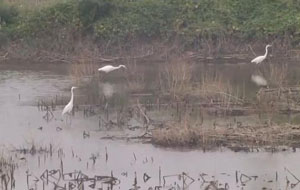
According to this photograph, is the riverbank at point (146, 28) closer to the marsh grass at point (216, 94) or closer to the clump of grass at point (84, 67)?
the clump of grass at point (84, 67)

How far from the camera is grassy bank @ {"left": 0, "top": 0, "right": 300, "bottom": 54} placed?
79.8ft

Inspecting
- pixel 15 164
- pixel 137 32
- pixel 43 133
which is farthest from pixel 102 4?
pixel 15 164

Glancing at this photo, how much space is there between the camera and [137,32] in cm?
2470

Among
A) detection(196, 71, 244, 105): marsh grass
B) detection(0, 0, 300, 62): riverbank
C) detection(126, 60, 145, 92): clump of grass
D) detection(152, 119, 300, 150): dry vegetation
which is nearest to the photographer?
detection(152, 119, 300, 150): dry vegetation

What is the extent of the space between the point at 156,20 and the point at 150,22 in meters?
0.23

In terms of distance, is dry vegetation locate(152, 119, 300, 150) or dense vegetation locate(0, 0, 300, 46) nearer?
dry vegetation locate(152, 119, 300, 150)

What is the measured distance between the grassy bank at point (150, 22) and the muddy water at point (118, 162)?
10.3 meters

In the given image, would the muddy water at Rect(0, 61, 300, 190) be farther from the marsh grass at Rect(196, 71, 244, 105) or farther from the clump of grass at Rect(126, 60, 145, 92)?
the clump of grass at Rect(126, 60, 145, 92)

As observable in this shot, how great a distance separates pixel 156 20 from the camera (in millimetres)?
25000

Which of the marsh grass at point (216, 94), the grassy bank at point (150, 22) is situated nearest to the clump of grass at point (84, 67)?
the grassy bank at point (150, 22)

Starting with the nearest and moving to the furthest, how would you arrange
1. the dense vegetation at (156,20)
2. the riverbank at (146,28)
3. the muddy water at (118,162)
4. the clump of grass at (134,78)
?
the muddy water at (118,162), the clump of grass at (134,78), the riverbank at (146,28), the dense vegetation at (156,20)

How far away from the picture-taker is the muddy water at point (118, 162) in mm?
9852

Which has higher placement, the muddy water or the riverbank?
the riverbank

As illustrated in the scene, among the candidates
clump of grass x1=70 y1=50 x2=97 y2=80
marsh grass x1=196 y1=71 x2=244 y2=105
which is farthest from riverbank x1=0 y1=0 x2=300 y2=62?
marsh grass x1=196 y1=71 x2=244 y2=105
